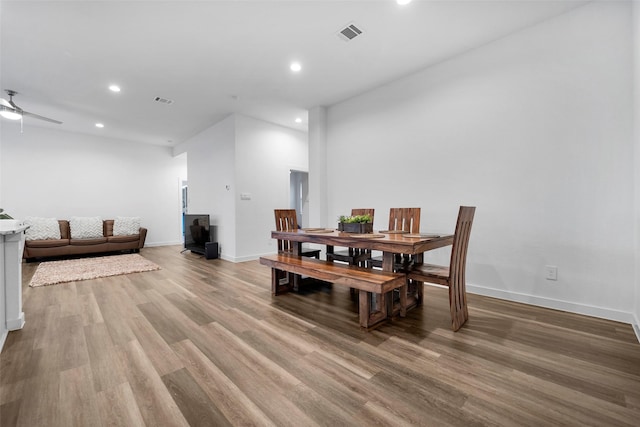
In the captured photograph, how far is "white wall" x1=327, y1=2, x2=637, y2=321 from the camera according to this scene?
2301mm

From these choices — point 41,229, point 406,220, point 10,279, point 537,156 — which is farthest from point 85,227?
point 537,156

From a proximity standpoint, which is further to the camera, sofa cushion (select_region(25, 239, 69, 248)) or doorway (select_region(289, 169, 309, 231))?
doorway (select_region(289, 169, 309, 231))

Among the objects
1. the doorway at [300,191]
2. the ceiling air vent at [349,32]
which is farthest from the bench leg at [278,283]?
the doorway at [300,191]

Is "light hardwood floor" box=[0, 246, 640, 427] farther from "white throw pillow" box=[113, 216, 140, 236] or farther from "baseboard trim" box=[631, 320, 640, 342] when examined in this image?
"white throw pillow" box=[113, 216, 140, 236]

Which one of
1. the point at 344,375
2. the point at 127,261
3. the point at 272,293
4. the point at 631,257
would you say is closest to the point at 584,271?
the point at 631,257

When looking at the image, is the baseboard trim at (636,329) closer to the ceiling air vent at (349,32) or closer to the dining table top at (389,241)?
the dining table top at (389,241)

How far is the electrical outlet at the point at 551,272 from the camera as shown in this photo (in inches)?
101

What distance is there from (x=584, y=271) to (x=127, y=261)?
6635 millimetres

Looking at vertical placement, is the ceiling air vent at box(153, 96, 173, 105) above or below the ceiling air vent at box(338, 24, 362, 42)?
→ below

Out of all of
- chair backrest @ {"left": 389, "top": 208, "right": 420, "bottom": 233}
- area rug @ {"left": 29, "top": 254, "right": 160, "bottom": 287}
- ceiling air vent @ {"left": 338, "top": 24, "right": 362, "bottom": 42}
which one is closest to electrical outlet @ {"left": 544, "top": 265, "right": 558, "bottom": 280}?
chair backrest @ {"left": 389, "top": 208, "right": 420, "bottom": 233}

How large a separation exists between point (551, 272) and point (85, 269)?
6391mm

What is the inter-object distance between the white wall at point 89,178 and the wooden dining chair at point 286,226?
18.5ft

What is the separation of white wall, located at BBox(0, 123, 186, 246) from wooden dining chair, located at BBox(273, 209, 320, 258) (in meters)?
5.64

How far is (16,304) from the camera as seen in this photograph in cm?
215
